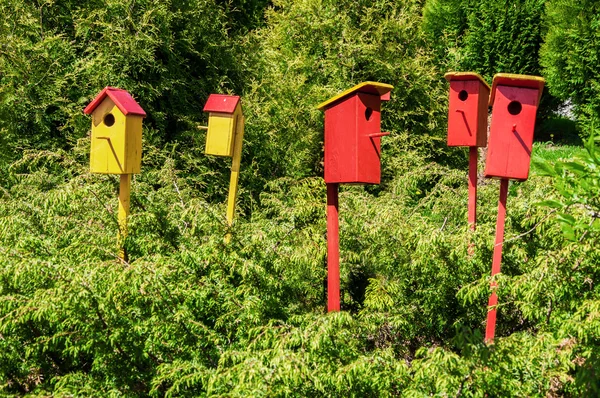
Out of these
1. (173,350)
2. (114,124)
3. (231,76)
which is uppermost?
(231,76)

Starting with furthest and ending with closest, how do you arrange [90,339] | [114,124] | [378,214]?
[378,214] < [114,124] < [90,339]

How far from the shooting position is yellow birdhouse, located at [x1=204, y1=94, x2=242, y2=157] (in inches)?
165

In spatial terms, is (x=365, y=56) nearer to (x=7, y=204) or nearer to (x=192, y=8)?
(x=192, y=8)

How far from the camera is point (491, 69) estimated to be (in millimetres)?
10781

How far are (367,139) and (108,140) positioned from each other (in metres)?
1.42

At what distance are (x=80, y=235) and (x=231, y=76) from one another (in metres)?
4.95

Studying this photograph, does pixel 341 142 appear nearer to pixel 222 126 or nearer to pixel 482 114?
pixel 222 126

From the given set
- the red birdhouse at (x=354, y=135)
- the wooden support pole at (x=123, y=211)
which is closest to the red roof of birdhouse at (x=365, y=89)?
the red birdhouse at (x=354, y=135)

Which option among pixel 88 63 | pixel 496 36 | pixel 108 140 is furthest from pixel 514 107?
pixel 496 36

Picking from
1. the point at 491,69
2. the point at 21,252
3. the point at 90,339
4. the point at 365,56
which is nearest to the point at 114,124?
the point at 21,252

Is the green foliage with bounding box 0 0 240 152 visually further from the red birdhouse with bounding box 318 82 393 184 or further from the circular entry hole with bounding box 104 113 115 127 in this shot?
the red birdhouse with bounding box 318 82 393 184

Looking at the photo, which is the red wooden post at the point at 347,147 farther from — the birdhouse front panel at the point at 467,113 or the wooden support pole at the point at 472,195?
the birdhouse front panel at the point at 467,113

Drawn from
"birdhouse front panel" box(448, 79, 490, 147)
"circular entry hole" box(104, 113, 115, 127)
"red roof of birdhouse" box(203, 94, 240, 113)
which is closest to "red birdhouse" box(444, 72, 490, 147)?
"birdhouse front panel" box(448, 79, 490, 147)

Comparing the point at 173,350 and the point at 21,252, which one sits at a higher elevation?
the point at 21,252
